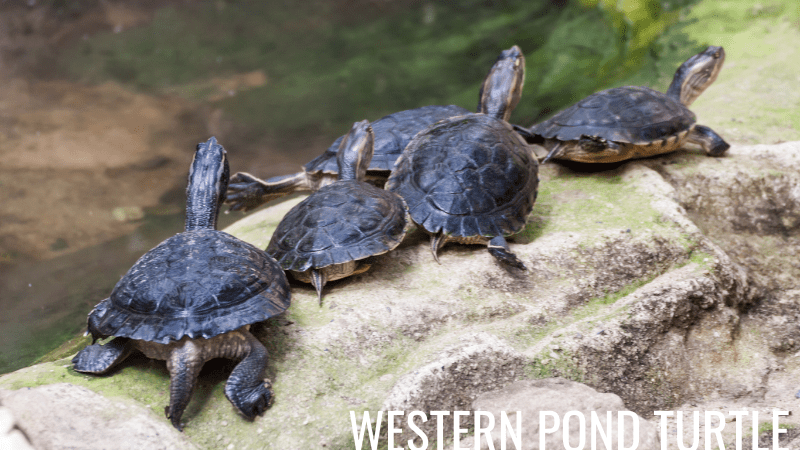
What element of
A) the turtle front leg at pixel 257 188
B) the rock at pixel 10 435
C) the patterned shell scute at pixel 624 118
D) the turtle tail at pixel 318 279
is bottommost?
the turtle front leg at pixel 257 188

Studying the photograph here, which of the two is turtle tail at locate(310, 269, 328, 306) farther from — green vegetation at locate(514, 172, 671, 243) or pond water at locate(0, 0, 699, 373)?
pond water at locate(0, 0, 699, 373)

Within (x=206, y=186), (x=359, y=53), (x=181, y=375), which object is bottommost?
(x=359, y=53)

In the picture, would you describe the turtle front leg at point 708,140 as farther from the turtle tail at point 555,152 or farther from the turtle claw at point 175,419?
the turtle claw at point 175,419

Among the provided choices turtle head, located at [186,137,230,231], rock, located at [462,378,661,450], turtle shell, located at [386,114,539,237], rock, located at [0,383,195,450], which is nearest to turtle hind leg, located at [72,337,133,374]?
rock, located at [0,383,195,450]

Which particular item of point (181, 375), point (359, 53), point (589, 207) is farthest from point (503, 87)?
point (359, 53)

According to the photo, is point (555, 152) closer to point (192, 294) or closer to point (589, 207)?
point (589, 207)

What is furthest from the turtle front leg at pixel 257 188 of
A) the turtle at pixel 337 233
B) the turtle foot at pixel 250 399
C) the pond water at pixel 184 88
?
the turtle foot at pixel 250 399
